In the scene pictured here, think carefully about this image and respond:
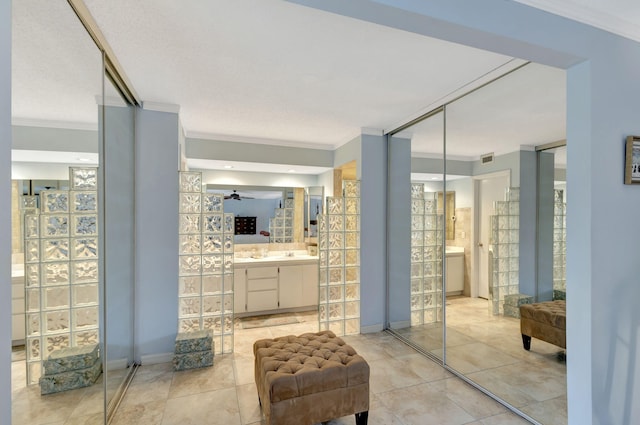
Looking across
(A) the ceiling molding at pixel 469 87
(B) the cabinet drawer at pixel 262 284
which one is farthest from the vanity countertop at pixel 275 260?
(A) the ceiling molding at pixel 469 87

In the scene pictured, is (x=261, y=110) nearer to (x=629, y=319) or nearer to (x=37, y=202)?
(x=37, y=202)

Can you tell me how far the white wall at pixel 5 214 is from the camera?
86 cm

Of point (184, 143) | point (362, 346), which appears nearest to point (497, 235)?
point (362, 346)

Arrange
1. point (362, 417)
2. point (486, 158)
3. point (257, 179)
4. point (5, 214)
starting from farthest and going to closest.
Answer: point (257, 179), point (486, 158), point (362, 417), point (5, 214)

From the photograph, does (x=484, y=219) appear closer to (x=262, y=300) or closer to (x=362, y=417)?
(x=362, y=417)

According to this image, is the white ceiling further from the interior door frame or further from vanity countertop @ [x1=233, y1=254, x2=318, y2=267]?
vanity countertop @ [x1=233, y1=254, x2=318, y2=267]

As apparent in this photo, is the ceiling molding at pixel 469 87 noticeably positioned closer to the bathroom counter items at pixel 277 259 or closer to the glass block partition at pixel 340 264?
the glass block partition at pixel 340 264

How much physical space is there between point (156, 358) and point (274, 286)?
1746 millimetres

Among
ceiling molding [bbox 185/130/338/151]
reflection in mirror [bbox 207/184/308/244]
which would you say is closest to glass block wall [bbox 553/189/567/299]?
ceiling molding [bbox 185/130/338/151]

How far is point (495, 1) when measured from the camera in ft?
4.67

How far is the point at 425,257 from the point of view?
3246mm

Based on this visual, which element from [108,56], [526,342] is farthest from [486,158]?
[108,56]

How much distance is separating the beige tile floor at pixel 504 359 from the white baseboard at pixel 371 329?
2.34ft

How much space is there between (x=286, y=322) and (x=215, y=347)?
1.16m
